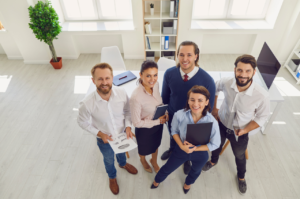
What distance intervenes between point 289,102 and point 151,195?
3.13 meters

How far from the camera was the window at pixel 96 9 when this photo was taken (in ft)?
15.6

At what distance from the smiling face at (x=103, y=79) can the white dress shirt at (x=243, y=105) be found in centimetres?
124

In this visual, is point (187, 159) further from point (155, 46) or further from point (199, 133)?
point (155, 46)

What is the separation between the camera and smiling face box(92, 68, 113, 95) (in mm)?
1758

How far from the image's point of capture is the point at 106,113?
193 centimetres

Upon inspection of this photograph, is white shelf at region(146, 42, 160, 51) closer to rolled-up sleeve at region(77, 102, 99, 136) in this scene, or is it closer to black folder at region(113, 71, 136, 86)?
black folder at region(113, 71, 136, 86)

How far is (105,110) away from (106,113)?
0.11ft

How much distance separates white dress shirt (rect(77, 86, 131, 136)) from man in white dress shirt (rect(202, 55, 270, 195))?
1.10 metres

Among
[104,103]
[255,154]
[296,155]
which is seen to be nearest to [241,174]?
[255,154]

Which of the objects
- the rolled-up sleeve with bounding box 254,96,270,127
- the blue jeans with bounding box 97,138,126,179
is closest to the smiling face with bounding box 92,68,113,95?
the blue jeans with bounding box 97,138,126,179

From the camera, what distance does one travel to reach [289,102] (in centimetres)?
371

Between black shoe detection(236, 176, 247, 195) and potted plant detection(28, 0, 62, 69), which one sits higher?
potted plant detection(28, 0, 62, 69)

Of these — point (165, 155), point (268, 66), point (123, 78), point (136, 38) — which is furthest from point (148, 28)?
point (165, 155)

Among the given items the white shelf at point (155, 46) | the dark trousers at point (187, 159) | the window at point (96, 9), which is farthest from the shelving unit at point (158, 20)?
the dark trousers at point (187, 159)
